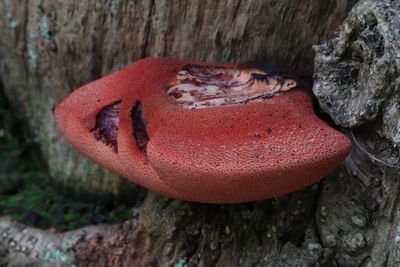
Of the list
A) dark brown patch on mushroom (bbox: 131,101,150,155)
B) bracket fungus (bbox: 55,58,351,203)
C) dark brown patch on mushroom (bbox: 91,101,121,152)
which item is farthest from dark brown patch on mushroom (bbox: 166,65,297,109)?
dark brown patch on mushroom (bbox: 91,101,121,152)

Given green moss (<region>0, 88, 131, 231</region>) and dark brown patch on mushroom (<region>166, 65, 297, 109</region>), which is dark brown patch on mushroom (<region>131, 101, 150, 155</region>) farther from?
green moss (<region>0, 88, 131, 231</region>)

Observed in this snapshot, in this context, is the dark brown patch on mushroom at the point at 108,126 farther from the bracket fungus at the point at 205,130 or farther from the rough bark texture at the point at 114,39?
the rough bark texture at the point at 114,39

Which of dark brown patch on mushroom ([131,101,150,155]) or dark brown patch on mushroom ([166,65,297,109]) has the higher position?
dark brown patch on mushroom ([166,65,297,109])

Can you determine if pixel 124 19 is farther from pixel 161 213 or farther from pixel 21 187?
pixel 21 187

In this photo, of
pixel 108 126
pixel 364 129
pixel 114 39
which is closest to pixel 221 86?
pixel 108 126

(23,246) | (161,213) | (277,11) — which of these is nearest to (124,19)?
(277,11)
